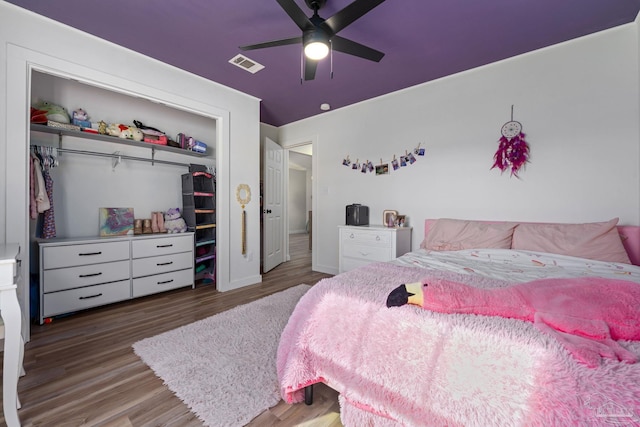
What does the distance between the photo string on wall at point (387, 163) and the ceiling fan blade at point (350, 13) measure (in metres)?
1.87

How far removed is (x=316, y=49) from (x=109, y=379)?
249cm

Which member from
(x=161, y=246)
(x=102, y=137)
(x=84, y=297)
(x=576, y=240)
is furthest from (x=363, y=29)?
(x=84, y=297)

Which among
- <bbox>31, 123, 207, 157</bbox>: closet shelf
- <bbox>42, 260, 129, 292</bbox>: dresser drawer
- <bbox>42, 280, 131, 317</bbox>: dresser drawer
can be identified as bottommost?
<bbox>42, 280, 131, 317</bbox>: dresser drawer

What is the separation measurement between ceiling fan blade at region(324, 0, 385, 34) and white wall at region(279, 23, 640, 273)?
5.93ft

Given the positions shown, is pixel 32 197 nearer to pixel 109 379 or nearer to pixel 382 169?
pixel 109 379

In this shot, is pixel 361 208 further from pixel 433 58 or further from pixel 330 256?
pixel 433 58

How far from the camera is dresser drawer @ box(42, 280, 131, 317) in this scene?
2312 mm

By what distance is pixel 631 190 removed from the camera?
2.11m

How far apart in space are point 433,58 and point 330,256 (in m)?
2.80

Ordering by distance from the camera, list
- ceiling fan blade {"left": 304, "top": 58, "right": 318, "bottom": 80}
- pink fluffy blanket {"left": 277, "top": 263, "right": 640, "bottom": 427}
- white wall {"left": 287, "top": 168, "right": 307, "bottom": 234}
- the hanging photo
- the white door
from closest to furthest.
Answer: pink fluffy blanket {"left": 277, "top": 263, "right": 640, "bottom": 427} < ceiling fan blade {"left": 304, "top": 58, "right": 318, "bottom": 80} < the hanging photo < the white door < white wall {"left": 287, "top": 168, "right": 307, "bottom": 234}

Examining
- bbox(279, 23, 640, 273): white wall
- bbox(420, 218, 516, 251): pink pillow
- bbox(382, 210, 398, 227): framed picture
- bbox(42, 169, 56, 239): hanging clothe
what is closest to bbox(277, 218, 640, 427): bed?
bbox(420, 218, 516, 251): pink pillow

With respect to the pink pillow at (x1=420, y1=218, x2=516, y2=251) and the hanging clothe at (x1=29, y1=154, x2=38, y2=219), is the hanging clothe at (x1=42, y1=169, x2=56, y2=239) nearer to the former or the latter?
the hanging clothe at (x1=29, y1=154, x2=38, y2=219)

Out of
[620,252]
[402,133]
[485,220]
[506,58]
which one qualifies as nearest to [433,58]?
[506,58]

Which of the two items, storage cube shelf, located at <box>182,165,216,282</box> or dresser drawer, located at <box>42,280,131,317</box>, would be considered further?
storage cube shelf, located at <box>182,165,216,282</box>
